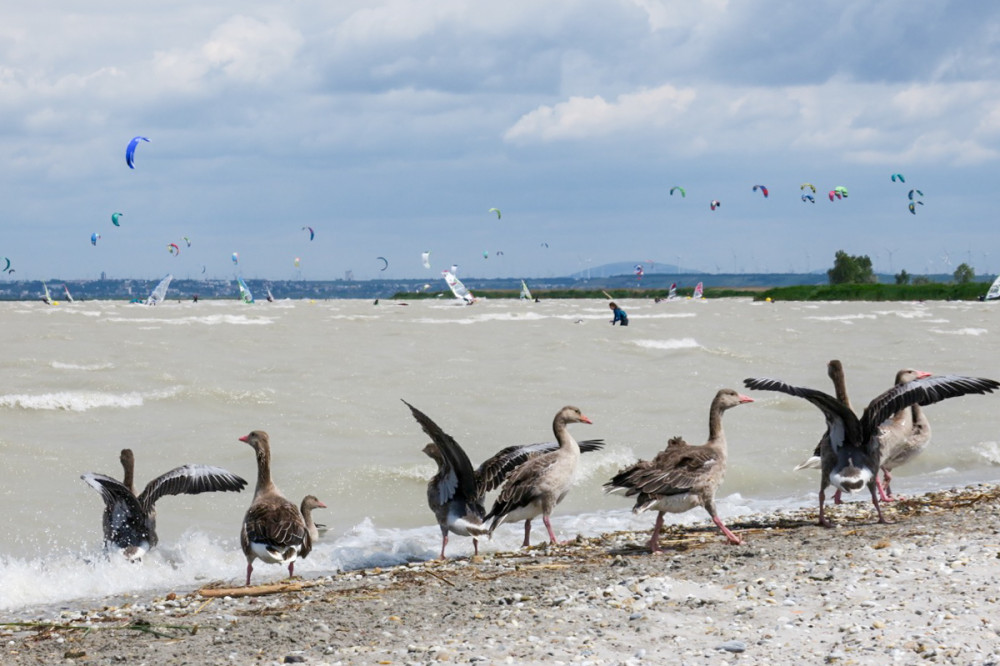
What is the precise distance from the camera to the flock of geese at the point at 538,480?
10445mm

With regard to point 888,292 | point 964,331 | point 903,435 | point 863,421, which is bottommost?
point 964,331

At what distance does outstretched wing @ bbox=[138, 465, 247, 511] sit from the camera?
1176 cm

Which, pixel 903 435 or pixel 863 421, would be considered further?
pixel 903 435

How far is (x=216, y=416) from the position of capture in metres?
22.6

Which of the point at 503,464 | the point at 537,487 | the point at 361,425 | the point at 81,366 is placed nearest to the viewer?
the point at 537,487

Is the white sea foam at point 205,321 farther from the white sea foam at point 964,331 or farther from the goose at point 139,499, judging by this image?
the goose at point 139,499

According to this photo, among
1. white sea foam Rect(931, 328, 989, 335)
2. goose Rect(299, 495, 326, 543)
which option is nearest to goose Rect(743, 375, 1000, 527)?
goose Rect(299, 495, 326, 543)

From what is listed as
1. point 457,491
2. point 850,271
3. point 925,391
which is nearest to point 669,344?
point 925,391

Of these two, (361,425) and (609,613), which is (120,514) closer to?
(609,613)

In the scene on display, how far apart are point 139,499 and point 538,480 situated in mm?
4289

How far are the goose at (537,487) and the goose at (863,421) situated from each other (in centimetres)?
198

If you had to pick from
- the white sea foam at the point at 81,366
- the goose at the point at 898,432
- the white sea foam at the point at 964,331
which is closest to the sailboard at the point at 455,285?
the white sea foam at the point at 964,331

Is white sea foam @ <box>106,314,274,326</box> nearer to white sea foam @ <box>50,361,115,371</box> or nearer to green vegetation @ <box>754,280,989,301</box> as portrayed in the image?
white sea foam @ <box>50,361,115,371</box>

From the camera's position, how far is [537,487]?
1105 cm
